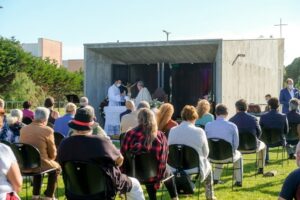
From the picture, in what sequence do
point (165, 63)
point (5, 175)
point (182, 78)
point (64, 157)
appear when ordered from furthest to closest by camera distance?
point (182, 78) < point (165, 63) < point (64, 157) < point (5, 175)

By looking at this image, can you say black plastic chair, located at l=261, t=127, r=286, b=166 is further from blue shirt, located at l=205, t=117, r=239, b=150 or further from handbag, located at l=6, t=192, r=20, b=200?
handbag, located at l=6, t=192, r=20, b=200

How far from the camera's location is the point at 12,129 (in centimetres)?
732

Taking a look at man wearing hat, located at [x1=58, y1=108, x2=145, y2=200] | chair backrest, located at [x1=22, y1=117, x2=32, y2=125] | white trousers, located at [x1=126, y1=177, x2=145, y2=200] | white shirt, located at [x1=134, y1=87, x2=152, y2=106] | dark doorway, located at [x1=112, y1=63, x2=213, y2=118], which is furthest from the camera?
dark doorway, located at [x1=112, y1=63, x2=213, y2=118]

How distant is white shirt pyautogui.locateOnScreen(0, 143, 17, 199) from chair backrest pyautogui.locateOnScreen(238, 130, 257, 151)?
484 centimetres

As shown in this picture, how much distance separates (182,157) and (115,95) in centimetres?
1040

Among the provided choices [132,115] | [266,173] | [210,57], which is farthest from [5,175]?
[210,57]

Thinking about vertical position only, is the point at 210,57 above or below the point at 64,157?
above

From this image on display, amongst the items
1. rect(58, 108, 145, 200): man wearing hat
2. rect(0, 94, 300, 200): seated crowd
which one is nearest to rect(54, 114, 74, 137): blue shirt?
rect(0, 94, 300, 200): seated crowd

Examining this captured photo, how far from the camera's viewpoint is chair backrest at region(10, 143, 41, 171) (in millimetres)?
6113

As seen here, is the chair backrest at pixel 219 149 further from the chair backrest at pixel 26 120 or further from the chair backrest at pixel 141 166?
the chair backrest at pixel 26 120

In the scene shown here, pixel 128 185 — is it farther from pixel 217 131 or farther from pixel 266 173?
pixel 266 173

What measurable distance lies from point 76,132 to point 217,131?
3055mm

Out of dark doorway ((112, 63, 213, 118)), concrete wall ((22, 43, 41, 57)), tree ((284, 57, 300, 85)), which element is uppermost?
concrete wall ((22, 43, 41, 57))

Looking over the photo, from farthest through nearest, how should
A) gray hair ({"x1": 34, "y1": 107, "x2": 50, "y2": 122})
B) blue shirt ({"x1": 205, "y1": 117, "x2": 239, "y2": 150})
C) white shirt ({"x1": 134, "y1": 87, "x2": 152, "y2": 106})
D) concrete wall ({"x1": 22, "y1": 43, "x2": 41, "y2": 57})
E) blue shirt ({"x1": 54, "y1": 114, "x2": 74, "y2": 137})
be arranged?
1. concrete wall ({"x1": 22, "y1": 43, "x2": 41, "y2": 57})
2. white shirt ({"x1": 134, "y1": 87, "x2": 152, "y2": 106})
3. blue shirt ({"x1": 54, "y1": 114, "x2": 74, "y2": 137})
4. blue shirt ({"x1": 205, "y1": 117, "x2": 239, "y2": 150})
5. gray hair ({"x1": 34, "y1": 107, "x2": 50, "y2": 122})
